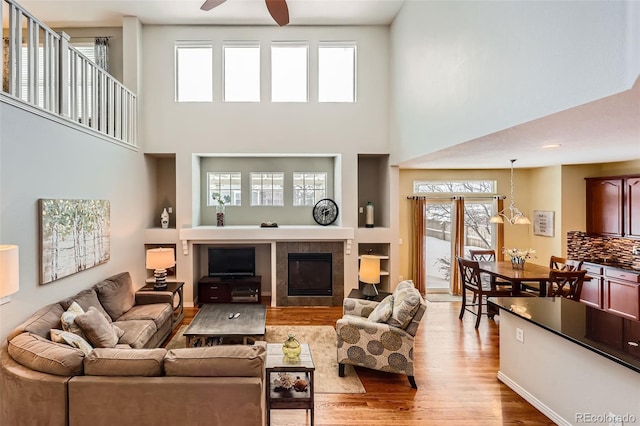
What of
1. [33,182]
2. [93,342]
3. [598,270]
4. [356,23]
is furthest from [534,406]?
[356,23]

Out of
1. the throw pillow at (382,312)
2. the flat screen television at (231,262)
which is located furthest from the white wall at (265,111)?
the throw pillow at (382,312)

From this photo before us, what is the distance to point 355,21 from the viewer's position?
6.11 m

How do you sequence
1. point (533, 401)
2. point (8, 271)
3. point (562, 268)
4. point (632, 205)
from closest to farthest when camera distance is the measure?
1. point (8, 271)
2. point (533, 401)
3. point (632, 205)
4. point (562, 268)

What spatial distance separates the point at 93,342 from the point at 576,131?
4884 mm

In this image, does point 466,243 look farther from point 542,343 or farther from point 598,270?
point 542,343

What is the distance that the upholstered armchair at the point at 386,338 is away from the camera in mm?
3361

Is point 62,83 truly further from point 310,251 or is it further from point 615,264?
point 615,264

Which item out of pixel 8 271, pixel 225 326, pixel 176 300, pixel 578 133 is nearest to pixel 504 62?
pixel 578 133

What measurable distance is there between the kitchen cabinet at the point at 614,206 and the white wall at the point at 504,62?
11.7ft

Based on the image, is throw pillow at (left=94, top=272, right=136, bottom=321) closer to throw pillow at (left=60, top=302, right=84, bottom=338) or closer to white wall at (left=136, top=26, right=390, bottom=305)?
throw pillow at (left=60, top=302, right=84, bottom=338)

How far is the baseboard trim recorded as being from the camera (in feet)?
8.91

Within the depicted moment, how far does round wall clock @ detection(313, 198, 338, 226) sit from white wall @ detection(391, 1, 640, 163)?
2102 millimetres

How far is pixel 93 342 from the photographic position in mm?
3150

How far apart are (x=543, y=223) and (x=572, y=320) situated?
4.48m
